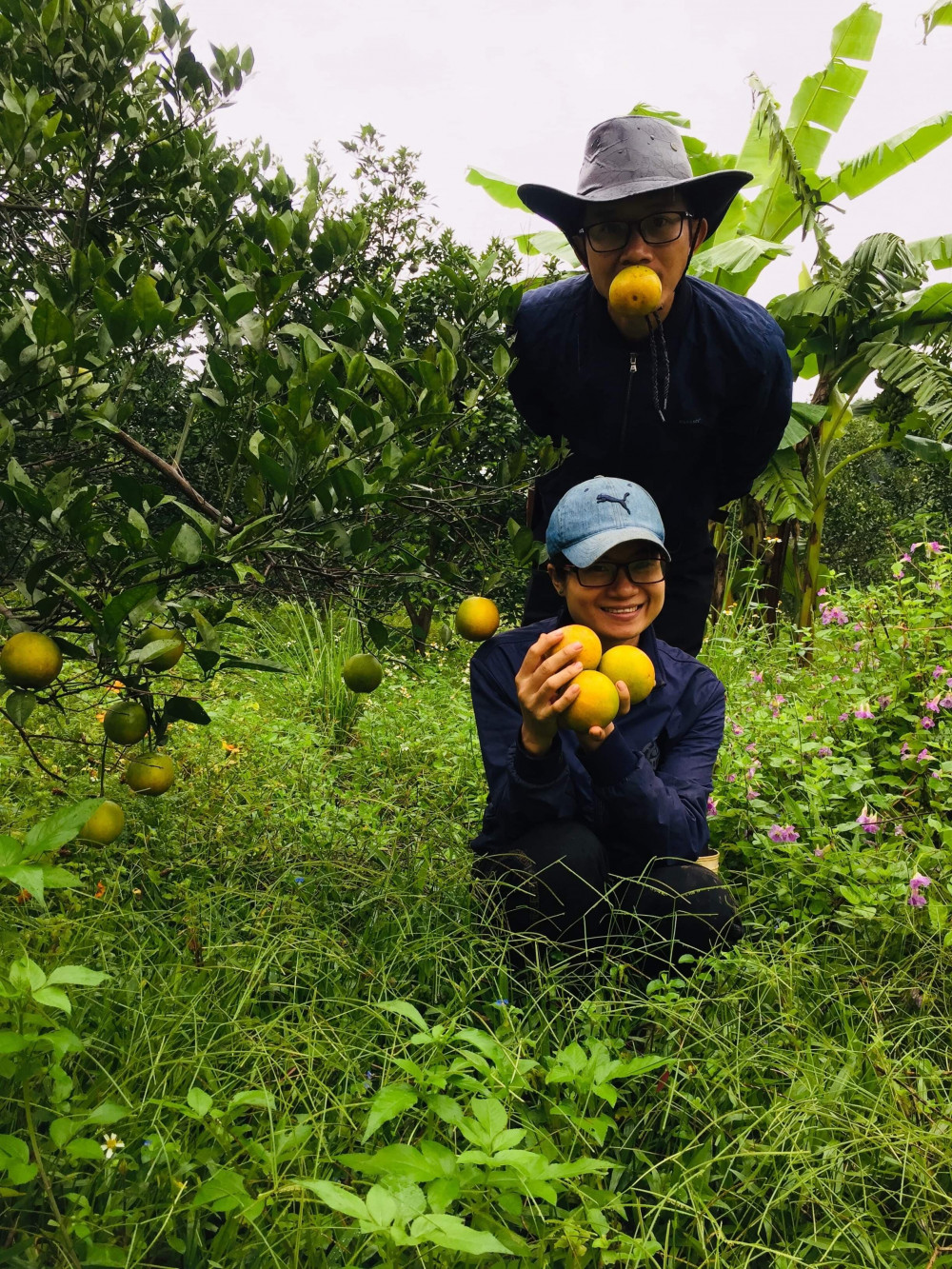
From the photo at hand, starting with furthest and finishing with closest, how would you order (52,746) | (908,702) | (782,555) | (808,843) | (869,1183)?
(782,555) < (52,746) < (908,702) < (808,843) < (869,1183)

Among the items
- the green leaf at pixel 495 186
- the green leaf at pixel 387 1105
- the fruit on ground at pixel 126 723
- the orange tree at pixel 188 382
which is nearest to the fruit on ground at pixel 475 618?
the orange tree at pixel 188 382

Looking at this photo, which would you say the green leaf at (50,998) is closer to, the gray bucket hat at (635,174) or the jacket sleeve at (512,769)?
the jacket sleeve at (512,769)

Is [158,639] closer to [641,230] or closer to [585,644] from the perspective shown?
[585,644]

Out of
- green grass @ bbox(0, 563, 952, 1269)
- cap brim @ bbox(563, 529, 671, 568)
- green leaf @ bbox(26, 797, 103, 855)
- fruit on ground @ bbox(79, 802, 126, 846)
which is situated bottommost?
green grass @ bbox(0, 563, 952, 1269)

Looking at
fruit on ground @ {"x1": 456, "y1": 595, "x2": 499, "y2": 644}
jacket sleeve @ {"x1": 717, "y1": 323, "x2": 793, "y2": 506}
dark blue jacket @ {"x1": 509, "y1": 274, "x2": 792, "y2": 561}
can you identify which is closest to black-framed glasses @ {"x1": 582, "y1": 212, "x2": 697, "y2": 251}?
dark blue jacket @ {"x1": 509, "y1": 274, "x2": 792, "y2": 561}

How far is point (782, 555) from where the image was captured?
267 inches

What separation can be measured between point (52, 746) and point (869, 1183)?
2941mm

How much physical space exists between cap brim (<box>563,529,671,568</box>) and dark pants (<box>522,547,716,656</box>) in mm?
606

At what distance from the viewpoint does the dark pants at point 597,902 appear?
1982 mm

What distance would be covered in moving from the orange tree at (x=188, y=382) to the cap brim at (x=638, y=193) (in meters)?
0.27

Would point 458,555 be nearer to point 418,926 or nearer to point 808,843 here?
point 418,926

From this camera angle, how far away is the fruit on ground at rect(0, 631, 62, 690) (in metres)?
1.41

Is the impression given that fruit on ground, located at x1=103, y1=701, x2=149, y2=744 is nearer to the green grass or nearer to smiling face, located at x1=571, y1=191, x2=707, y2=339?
the green grass

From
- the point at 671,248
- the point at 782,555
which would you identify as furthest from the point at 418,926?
the point at 782,555
